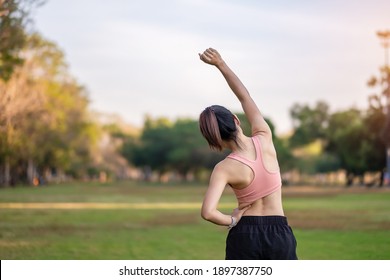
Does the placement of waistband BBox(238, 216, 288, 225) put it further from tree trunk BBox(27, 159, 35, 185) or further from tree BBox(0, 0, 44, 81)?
tree trunk BBox(27, 159, 35, 185)

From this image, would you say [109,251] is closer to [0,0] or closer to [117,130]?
[0,0]

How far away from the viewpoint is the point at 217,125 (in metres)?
4.91

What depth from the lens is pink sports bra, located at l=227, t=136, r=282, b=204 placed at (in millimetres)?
4928

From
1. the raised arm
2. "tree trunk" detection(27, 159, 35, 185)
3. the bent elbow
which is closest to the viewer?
the bent elbow

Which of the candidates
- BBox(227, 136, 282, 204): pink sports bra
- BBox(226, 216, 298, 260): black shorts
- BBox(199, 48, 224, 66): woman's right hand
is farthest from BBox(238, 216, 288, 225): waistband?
BBox(199, 48, 224, 66): woman's right hand

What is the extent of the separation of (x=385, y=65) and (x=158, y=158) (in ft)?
244

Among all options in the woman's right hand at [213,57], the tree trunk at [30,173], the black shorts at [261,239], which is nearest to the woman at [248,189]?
the black shorts at [261,239]

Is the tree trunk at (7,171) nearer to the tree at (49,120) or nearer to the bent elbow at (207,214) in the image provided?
the tree at (49,120)

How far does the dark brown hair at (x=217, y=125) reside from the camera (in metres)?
4.90

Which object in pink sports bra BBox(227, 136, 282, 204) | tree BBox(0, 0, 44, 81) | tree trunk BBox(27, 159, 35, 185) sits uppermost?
tree BBox(0, 0, 44, 81)

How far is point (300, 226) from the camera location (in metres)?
24.9

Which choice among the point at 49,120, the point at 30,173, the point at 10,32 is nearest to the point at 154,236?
the point at 10,32

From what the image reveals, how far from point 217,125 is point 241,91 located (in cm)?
40
